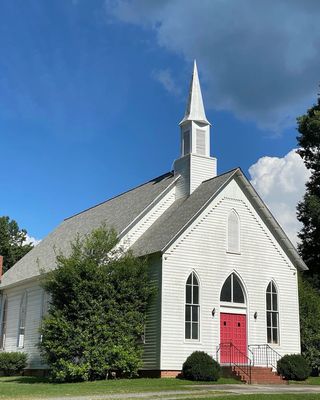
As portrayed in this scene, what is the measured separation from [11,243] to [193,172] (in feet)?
127

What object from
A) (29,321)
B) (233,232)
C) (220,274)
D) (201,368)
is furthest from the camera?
(29,321)

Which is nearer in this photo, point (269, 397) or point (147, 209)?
point (269, 397)

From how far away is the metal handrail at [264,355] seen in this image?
26.6 meters

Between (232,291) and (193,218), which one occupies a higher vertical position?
(193,218)

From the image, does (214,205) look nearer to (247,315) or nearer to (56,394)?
(247,315)

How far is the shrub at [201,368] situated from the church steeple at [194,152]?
887 cm

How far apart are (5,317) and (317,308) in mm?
19429

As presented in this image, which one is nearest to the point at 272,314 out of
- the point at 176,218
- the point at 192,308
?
the point at 192,308

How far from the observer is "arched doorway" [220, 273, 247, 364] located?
2605 cm

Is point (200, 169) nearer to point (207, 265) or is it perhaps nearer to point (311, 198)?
point (207, 265)

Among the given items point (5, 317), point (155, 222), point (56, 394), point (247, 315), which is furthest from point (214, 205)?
point (5, 317)

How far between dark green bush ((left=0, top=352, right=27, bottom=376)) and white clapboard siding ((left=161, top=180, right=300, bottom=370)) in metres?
11.7

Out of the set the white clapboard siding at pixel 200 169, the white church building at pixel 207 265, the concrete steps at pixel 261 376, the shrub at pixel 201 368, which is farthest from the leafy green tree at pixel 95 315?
the white clapboard siding at pixel 200 169

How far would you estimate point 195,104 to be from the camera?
3231cm
